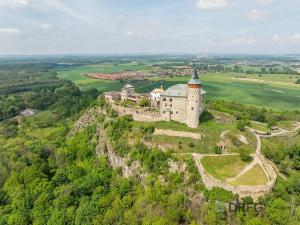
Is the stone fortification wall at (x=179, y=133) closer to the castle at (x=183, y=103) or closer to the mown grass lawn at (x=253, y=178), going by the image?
the castle at (x=183, y=103)

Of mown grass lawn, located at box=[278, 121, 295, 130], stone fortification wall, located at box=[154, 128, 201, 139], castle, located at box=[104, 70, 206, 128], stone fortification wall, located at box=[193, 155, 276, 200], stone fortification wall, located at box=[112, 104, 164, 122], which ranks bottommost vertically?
mown grass lawn, located at box=[278, 121, 295, 130]

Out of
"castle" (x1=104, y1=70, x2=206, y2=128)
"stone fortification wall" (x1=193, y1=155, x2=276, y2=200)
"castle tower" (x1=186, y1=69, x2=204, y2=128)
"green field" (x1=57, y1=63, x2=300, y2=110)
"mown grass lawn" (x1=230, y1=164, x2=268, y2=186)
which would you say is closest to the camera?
"stone fortification wall" (x1=193, y1=155, x2=276, y2=200)

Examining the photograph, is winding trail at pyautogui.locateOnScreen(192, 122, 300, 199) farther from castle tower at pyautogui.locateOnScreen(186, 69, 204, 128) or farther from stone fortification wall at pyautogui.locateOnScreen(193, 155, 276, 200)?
castle tower at pyautogui.locateOnScreen(186, 69, 204, 128)

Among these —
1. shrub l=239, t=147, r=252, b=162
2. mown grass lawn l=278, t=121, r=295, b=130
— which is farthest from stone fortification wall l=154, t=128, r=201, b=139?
mown grass lawn l=278, t=121, r=295, b=130

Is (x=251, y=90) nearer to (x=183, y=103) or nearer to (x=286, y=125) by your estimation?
(x=286, y=125)

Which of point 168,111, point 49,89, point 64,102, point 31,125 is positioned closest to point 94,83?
point 49,89

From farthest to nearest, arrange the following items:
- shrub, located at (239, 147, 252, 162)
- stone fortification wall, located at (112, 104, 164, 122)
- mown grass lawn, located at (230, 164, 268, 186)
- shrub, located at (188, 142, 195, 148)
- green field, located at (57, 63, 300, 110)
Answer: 1. green field, located at (57, 63, 300, 110)
2. stone fortification wall, located at (112, 104, 164, 122)
3. shrub, located at (188, 142, 195, 148)
4. shrub, located at (239, 147, 252, 162)
5. mown grass lawn, located at (230, 164, 268, 186)

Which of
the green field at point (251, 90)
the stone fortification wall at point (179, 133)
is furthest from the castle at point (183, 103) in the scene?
the green field at point (251, 90)
